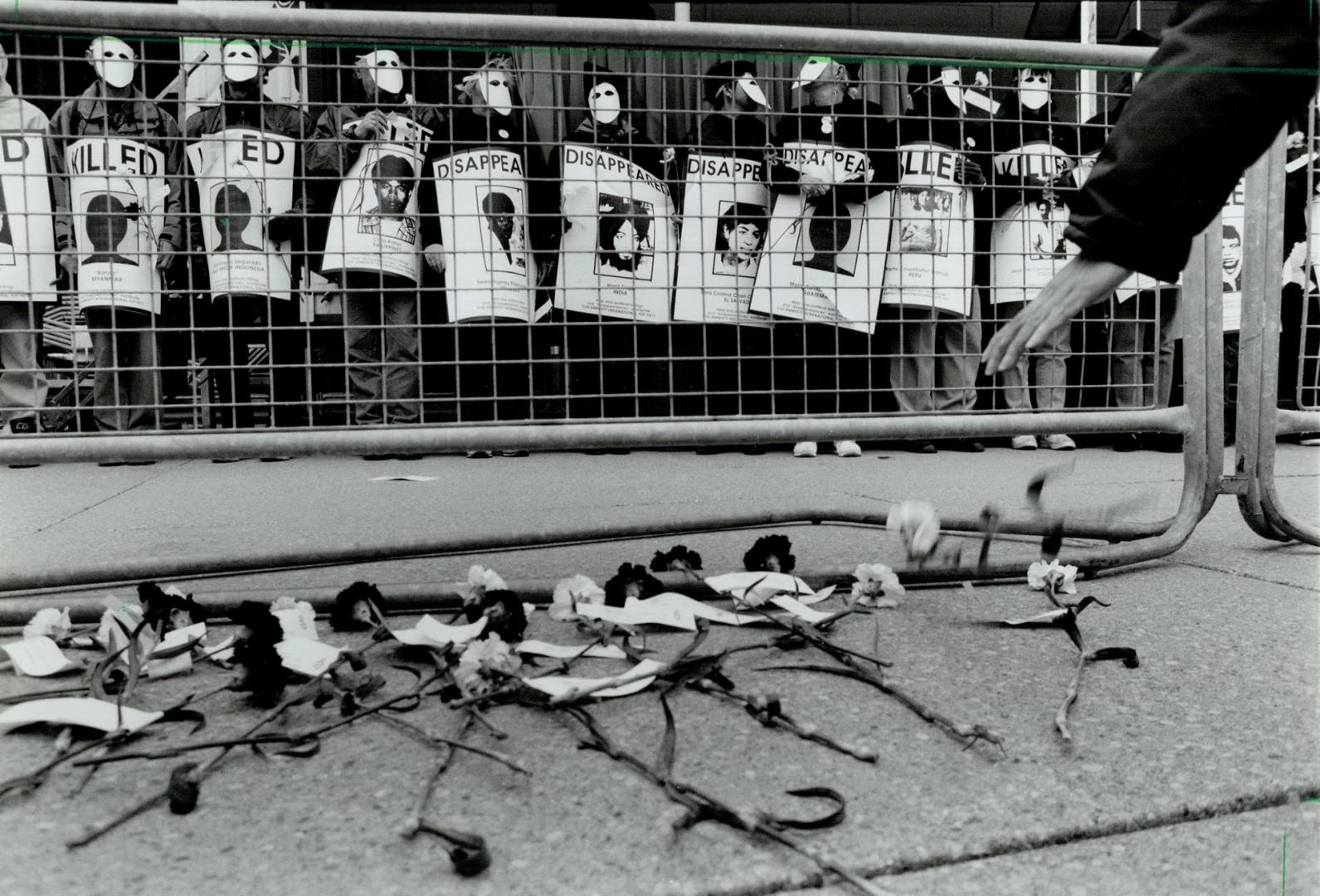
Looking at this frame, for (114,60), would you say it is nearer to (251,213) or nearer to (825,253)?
(251,213)

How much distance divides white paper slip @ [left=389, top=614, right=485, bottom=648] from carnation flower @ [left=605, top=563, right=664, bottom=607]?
0.91ft

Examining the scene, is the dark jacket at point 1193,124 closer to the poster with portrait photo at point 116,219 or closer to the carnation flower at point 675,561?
the carnation flower at point 675,561

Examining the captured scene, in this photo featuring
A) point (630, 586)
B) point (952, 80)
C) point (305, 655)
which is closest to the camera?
point (305, 655)

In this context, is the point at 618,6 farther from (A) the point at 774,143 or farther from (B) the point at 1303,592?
(B) the point at 1303,592

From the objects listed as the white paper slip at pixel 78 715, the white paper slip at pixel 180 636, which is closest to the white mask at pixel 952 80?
the white paper slip at pixel 180 636

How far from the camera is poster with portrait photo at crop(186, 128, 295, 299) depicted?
2119mm

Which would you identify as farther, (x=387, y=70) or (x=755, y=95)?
(x=755, y=95)

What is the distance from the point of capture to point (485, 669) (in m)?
1.52

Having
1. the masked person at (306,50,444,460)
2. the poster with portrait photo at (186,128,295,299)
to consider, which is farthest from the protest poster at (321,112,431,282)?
the poster with portrait photo at (186,128,295,299)

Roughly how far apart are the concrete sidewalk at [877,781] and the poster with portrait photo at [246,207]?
2.10 ft

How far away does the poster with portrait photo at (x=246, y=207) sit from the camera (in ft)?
6.95

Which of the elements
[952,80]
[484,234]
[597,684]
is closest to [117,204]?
[484,234]

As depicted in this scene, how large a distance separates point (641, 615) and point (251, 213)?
1.11 m

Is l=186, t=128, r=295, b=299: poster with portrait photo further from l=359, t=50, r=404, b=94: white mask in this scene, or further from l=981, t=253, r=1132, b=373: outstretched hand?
l=981, t=253, r=1132, b=373: outstretched hand
